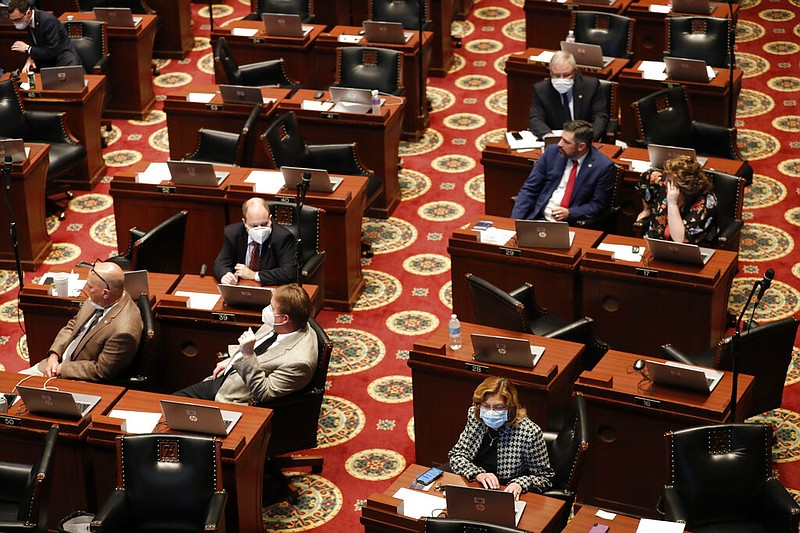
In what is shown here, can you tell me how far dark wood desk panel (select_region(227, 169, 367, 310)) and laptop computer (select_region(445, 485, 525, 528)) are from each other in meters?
3.24

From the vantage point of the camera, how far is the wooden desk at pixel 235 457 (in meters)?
6.11

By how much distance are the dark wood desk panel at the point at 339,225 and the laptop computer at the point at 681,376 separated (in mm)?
2741

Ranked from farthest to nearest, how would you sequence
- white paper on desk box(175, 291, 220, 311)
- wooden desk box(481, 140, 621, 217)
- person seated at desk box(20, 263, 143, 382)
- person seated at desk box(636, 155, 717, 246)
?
1. wooden desk box(481, 140, 621, 217)
2. person seated at desk box(636, 155, 717, 246)
3. white paper on desk box(175, 291, 220, 311)
4. person seated at desk box(20, 263, 143, 382)

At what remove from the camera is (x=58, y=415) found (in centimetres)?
640

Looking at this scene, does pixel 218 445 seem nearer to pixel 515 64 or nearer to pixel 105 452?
pixel 105 452

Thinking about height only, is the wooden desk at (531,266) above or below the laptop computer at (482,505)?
above

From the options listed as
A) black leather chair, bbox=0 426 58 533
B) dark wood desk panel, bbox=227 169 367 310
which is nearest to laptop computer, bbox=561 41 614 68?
dark wood desk panel, bbox=227 169 367 310

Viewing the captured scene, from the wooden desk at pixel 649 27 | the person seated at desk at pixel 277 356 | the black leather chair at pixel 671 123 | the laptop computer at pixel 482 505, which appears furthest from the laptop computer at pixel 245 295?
the wooden desk at pixel 649 27

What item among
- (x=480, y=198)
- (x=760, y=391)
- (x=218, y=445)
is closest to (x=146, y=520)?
(x=218, y=445)

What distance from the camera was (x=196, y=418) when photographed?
619cm

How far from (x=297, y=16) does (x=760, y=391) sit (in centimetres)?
558

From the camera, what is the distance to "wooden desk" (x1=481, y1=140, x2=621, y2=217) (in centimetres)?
880

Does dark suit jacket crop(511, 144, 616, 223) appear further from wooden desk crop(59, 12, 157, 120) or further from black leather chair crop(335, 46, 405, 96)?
wooden desk crop(59, 12, 157, 120)

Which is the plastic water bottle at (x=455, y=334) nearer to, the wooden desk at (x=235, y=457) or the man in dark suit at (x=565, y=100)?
the wooden desk at (x=235, y=457)
